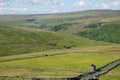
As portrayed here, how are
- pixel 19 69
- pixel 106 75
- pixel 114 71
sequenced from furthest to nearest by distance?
pixel 19 69
pixel 114 71
pixel 106 75

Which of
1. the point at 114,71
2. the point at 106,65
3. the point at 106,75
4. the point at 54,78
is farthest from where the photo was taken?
the point at 106,65

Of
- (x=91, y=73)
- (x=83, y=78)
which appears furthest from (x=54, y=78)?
(x=91, y=73)

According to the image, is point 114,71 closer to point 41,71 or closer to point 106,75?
point 106,75

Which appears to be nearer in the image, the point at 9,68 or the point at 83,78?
the point at 83,78

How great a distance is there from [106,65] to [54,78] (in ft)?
167

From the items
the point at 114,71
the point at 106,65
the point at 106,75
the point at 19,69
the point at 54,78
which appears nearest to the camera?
the point at 54,78

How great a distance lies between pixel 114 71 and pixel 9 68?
173ft

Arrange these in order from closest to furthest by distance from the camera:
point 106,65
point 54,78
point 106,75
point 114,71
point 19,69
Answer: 1. point 54,78
2. point 106,75
3. point 114,71
4. point 19,69
5. point 106,65

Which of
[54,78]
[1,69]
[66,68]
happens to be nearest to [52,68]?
[66,68]

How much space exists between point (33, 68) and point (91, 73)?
33.5m

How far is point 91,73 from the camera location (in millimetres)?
130250

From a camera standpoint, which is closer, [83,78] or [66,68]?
[83,78]

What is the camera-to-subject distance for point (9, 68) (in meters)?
152

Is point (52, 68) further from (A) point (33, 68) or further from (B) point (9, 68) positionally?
(B) point (9, 68)
